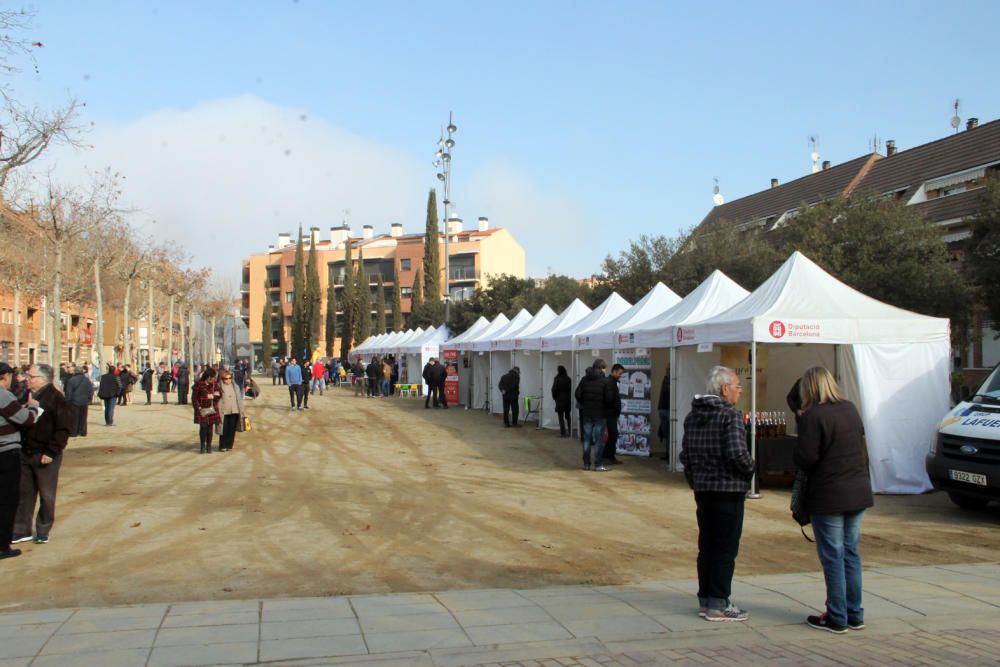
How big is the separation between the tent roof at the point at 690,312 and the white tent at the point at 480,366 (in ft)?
43.8

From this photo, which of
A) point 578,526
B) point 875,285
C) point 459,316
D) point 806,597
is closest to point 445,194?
point 459,316

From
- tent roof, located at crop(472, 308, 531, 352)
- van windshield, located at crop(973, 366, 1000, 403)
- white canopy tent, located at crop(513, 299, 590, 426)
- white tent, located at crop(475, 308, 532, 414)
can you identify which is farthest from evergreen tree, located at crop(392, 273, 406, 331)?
van windshield, located at crop(973, 366, 1000, 403)

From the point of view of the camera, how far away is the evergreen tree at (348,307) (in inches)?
3221

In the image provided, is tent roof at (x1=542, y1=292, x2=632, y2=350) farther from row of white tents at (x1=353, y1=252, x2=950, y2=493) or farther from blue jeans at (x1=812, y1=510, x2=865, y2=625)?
blue jeans at (x1=812, y1=510, x2=865, y2=625)

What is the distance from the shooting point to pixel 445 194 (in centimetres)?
4366

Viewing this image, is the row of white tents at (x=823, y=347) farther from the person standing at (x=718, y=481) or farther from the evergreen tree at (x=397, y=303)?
the evergreen tree at (x=397, y=303)

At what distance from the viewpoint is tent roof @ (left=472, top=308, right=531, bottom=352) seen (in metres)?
26.0

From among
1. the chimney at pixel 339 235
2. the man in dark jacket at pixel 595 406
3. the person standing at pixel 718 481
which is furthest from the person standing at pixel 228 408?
the chimney at pixel 339 235

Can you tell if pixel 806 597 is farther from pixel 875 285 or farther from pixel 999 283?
pixel 875 285

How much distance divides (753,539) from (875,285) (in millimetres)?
15209

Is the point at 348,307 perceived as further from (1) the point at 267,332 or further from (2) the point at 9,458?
(2) the point at 9,458

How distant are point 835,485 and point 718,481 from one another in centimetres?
70

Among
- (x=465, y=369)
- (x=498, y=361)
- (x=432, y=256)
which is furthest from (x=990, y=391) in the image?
(x=432, y=256)

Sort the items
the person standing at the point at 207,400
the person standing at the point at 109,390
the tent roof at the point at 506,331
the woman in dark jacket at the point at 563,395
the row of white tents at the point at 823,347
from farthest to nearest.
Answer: the tent roof at the point at 506,331
the person standing at the point at 109,390
the woman in dark jacket at the point at 563,395
the person standing at the point at 207,400
the row of white tents at the point at 823,347
